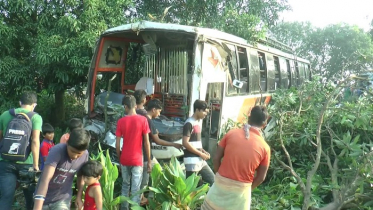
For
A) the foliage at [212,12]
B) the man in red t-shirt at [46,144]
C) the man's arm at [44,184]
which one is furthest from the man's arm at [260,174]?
the foliage at [212,12]

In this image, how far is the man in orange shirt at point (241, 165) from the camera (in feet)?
11.6

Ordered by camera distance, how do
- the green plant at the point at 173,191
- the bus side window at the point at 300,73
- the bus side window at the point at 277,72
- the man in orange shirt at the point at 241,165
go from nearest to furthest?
the man in orange shirt at the point at 241,165, the green plant at the point at 173,191, the bus side window at the point at 277,72, the bus side window at the point at 300,73

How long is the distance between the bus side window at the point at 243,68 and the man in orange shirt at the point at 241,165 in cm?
457

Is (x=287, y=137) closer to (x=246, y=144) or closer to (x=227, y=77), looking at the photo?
(x=227, y=77)

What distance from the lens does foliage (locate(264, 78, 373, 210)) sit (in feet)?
16.3

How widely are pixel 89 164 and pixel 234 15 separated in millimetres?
7899

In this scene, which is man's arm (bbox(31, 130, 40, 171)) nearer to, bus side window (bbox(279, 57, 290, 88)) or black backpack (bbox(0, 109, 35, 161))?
black backpack (bbox(0, 109, 35, 161))

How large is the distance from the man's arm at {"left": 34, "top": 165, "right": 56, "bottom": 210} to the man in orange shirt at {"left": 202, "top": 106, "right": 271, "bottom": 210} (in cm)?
158

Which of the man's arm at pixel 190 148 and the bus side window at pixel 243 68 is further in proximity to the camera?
the bus side window at pixel 243 68

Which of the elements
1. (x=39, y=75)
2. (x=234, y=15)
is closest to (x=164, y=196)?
(x=39, y=75)

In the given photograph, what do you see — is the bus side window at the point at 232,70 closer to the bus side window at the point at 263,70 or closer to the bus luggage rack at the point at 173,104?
the bus luggage rack at the point at 173,104

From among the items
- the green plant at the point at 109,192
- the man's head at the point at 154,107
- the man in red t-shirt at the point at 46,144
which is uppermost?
the man's head at the point at 154,107

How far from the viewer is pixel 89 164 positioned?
142 inches

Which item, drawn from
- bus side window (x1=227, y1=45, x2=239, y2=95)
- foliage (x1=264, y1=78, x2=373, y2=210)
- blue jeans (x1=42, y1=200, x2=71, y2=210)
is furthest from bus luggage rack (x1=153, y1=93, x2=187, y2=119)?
blue jeans (x1=42, y1=200, x2=71, y2=210)
